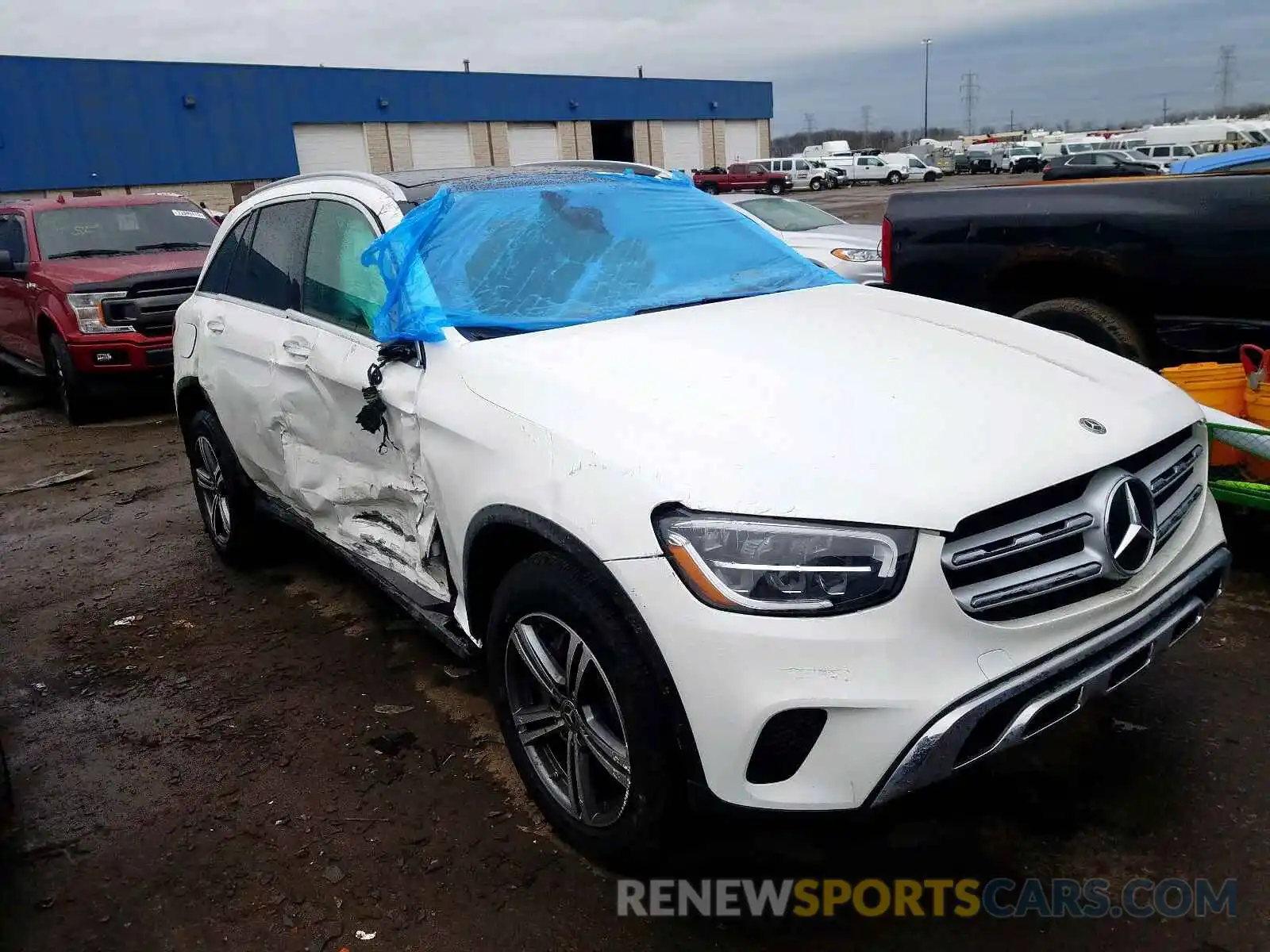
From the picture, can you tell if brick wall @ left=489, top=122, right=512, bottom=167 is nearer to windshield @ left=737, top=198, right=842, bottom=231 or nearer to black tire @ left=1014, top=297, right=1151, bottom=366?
windshield @ left=737, top=198, right=842, bottom=231

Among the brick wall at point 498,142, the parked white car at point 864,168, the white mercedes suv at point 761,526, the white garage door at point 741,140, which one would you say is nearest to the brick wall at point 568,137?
the brick wall at point 498,142

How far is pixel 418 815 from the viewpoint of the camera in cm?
290

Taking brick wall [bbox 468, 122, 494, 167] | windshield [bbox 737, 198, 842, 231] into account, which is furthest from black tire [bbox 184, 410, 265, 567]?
brick wall [bbox 468, 122, 494, 167]

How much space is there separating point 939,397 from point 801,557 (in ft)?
2.26

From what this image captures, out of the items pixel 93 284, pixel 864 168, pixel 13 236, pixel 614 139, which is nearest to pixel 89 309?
pixel 93 284

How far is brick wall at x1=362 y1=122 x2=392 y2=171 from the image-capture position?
38.7m

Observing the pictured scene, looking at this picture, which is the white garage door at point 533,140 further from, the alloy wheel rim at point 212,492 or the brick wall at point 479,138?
the alloy wheel rim at point 212,492

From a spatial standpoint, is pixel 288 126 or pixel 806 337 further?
pixel 288 126

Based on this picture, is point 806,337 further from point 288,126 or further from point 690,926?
point 288,126

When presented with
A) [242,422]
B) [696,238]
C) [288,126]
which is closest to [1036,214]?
[696,238]

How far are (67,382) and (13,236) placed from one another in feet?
6.53

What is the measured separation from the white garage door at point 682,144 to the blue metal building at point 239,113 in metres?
1.03

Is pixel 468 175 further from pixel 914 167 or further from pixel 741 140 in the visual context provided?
pixel 741 140

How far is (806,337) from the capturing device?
9.35ft
